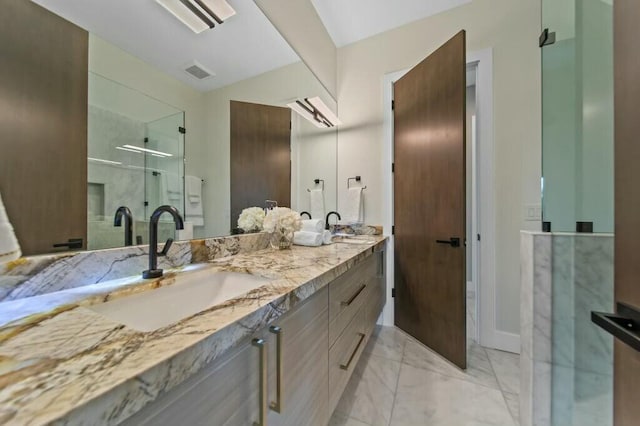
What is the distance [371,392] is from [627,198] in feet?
4.53

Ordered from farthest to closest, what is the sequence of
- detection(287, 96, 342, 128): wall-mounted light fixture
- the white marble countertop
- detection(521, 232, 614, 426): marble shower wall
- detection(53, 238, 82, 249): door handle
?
detection(287, 96, 342, 128): wall-mounted light fixture → detection(521, 232, 614, 426): marble shower wall → detection(53, 238, 82, 249): door handle → the white marble countertop

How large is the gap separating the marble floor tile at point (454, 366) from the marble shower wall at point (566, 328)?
1.51ft

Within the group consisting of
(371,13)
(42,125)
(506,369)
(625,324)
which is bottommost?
(506,369)

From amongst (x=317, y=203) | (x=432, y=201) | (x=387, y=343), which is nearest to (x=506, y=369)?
(x=387, y=343)

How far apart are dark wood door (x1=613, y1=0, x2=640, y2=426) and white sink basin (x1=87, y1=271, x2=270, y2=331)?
92 cm

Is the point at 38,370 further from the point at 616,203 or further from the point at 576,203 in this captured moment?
the point at 576,203

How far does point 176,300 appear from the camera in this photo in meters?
0.77

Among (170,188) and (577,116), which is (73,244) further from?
(577,116)

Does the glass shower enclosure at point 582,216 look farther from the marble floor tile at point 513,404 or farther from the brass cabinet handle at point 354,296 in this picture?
the brass cabinet handle at point 354,296

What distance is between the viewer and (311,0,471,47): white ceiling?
77.4 inches

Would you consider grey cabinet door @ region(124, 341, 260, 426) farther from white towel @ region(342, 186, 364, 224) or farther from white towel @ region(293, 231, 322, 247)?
white towel @ region(342, 186, 364, 224)

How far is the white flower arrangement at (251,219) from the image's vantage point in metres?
1.38

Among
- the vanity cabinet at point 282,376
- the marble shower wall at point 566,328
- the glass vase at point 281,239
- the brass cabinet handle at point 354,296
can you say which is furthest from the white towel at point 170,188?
the marble shower wall at point 566,328

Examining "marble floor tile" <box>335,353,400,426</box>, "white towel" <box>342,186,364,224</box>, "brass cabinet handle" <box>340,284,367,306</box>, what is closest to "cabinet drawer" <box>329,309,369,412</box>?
"brass cabinet handle" <box>340,284,367,306</box>
